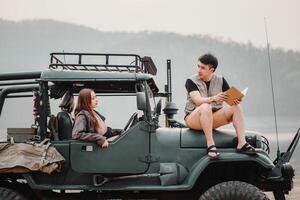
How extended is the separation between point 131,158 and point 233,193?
4.11 ft

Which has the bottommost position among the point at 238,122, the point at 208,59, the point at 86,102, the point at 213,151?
the point at 213,151

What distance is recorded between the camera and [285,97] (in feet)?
555

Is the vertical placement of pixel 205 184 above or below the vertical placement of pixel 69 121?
below

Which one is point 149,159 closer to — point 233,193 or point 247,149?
point 233,193

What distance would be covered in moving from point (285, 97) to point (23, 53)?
283 ft

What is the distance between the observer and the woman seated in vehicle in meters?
6.27

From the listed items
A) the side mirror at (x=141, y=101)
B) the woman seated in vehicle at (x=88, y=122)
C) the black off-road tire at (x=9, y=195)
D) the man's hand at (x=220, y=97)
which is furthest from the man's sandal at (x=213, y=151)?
the black off-road tire at (x=9, y=195)

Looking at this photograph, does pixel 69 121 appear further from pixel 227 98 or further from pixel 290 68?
pixel 290 68

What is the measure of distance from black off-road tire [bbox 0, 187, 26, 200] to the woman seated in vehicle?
99 centimetres

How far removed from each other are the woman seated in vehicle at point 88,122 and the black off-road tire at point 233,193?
4.43 feet

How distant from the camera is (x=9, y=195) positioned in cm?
640

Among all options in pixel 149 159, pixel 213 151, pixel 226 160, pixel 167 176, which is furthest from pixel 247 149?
pixel 149 159

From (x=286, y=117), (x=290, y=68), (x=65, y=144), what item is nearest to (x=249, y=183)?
(x=65, y=144)

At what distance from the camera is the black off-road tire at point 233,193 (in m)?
6.14
